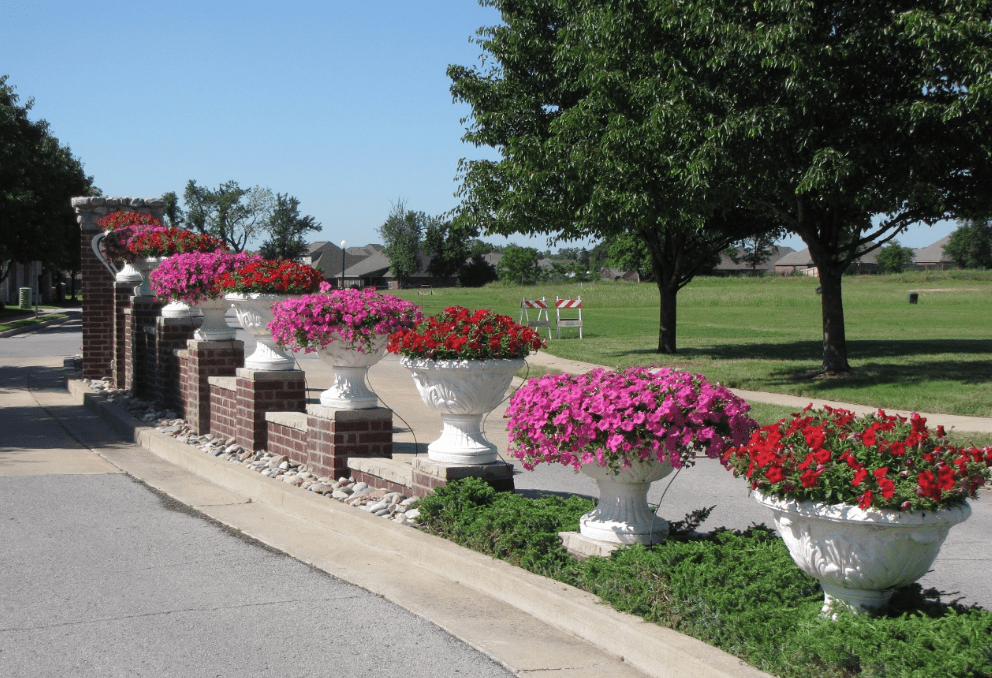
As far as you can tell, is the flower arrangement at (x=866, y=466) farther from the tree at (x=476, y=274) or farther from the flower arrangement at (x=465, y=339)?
the tree at (x=476, y=274)

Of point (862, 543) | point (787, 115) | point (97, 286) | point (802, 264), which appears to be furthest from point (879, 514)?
point (802, 264)

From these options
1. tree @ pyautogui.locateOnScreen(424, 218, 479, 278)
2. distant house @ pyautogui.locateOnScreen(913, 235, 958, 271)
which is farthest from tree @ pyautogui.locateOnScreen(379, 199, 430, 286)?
distant house @ pyautogui.locateOnScreen(913, 235, 958, 271)

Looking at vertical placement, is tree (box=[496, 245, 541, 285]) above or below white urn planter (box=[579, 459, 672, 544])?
above

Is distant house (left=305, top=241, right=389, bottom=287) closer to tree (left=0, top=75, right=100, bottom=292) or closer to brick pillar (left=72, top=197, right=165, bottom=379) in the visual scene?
tree (left=0, top=75, right=100, bottom=292)

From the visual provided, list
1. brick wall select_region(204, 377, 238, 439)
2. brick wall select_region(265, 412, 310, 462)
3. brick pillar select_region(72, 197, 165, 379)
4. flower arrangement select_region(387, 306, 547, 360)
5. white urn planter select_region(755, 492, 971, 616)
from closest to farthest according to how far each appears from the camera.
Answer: white urn planter select_region(755, 492, 971, 616) < flower arrangement select_region(387, 306, 547, 360) < brick wall select_region(265, 412, 310, 462) < brick wall select_region(204, 377, 238, 439) < brick pillar select_region(72, 197, 165, 379)

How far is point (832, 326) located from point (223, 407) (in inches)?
483

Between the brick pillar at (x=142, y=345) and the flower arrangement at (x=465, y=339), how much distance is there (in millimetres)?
7884

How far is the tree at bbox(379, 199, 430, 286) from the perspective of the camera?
114062 mm

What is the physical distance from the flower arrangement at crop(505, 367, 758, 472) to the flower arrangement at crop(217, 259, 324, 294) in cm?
449

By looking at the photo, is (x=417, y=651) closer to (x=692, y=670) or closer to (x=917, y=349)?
(x=692, y=670)

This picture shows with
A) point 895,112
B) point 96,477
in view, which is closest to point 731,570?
point 96,477

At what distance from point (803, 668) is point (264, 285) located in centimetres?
655

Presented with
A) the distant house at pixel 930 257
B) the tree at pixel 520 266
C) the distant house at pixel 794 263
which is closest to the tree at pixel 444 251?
the tree at pixel 520 266

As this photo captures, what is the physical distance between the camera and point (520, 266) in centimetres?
11538
